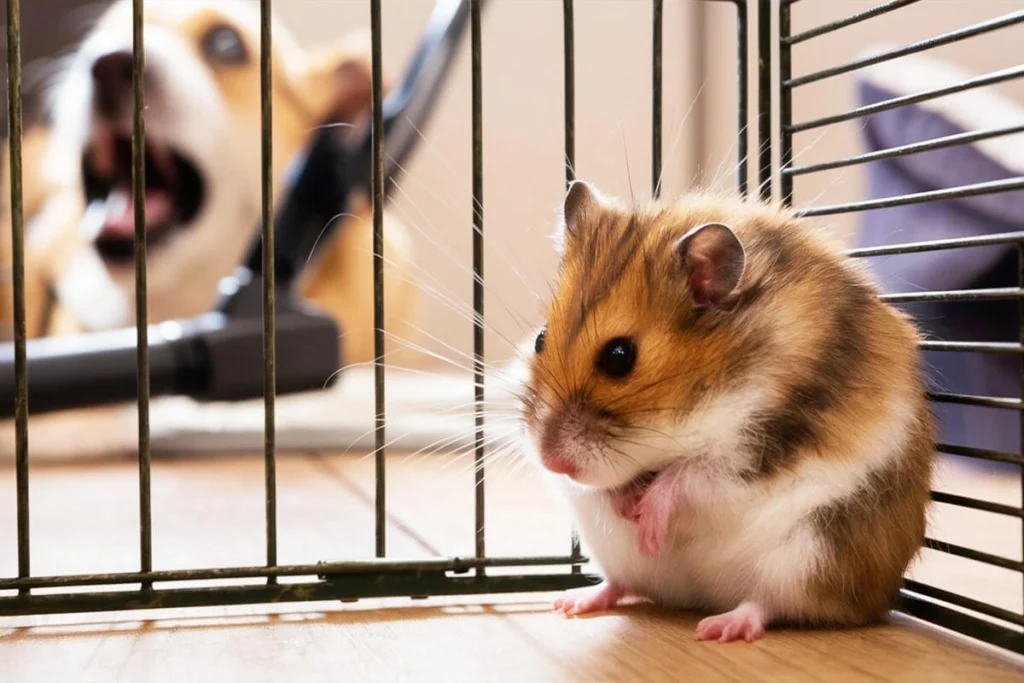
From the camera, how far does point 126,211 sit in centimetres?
303

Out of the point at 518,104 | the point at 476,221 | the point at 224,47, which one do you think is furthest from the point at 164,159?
the point at 476,221

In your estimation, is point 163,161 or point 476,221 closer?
point 476,221

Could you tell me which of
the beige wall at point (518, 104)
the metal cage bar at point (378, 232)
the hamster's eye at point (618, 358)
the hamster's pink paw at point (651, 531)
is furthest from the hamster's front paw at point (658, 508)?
the beige wall at point (518, 104)

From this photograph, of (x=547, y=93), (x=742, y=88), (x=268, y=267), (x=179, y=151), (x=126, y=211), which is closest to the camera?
(x=268, y=267)

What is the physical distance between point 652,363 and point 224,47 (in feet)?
7.23

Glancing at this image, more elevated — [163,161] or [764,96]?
[163,161]

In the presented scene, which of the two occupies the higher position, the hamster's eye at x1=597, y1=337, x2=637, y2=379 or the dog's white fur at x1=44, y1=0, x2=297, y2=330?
the dog's white fur at x1=44, y1=0, x2=297, y2=330

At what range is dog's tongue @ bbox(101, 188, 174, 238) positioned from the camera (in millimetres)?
2977

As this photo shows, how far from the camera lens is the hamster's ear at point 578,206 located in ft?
4.06

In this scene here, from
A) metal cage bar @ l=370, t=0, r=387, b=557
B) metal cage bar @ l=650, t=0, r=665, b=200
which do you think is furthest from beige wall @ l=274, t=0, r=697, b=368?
metal cage bar @ l=370, t=0, r=387, b=557

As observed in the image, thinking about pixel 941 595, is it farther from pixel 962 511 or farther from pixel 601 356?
pixel 962 511

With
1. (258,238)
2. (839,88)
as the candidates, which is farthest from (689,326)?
(839,88)

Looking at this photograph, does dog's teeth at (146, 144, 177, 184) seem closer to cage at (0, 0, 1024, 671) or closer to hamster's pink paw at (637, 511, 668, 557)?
cage at (0, 0, 1024, 671)

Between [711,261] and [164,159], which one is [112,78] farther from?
[711,261]
